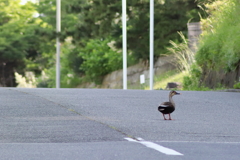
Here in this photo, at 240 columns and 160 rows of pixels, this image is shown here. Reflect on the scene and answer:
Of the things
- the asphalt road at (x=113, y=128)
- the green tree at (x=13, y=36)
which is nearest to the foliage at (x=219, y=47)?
the asphalt road at (x=113, y=128)

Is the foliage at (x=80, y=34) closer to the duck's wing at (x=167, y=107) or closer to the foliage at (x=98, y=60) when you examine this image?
the foliage at (x=98, y=60)

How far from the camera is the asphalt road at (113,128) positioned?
8102mm

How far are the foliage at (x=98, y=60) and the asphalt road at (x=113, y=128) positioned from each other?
35.2 metres

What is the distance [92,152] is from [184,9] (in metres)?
33.3

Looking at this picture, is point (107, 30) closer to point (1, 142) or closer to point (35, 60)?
point (35, 60)

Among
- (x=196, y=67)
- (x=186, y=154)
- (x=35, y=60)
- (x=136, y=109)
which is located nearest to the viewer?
(x=186, y=154)

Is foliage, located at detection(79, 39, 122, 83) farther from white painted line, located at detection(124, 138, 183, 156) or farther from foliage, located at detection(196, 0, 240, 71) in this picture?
white painted line, located at detection(124, 138, 183, 156)

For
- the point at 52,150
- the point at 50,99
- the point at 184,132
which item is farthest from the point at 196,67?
the point at 52,150

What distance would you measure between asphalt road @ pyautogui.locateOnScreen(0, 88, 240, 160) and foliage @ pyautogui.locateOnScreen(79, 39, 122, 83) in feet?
116

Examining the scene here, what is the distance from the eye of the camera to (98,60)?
5459cm

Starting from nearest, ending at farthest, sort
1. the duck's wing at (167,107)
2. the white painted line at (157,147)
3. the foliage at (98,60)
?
the white painted line at (157,147), the duck's wing at (167,107), the foliage at (98,60)

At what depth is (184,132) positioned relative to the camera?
34.7 feet

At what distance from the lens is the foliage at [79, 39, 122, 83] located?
53.3m

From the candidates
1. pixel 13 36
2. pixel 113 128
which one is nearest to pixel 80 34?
pixel 13 36
